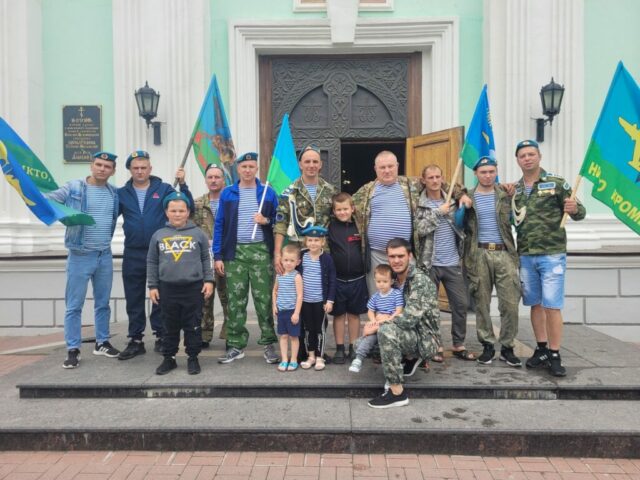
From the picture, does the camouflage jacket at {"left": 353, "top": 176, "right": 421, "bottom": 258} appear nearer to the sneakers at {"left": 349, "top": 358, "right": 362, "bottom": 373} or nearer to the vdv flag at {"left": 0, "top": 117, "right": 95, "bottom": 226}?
the sneakers at {"left": 349, "top": 358, "right": 362, "bottom": 373}

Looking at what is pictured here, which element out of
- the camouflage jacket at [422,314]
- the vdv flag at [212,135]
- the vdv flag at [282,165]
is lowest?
the camouflage jacket at [422,314]

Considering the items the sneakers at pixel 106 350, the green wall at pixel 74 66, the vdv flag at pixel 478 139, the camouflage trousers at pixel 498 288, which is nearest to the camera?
the camouflage trousers at pixel 498 288

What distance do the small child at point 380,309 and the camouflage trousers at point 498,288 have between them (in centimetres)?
90

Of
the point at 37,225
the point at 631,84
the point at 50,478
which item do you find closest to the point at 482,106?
the point at 631,84

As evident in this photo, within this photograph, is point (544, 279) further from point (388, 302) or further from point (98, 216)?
point (98, 216)

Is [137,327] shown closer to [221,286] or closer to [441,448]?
[221,286]

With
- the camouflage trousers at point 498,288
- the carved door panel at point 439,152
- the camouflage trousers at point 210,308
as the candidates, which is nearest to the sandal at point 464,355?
the camouflage trousers at point 498,288

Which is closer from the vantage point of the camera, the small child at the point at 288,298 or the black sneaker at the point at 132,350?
the small child at the point at 288,298

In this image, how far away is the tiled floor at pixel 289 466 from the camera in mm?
3160

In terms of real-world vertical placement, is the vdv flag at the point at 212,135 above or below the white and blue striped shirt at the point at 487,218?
above

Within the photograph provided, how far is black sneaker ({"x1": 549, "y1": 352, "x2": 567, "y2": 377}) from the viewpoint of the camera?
13.8ft

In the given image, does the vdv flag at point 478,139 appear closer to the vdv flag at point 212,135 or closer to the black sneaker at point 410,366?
the black sneaker at point 410,366

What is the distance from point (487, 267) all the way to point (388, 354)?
4.51 feet

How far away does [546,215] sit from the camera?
13.8 feet
